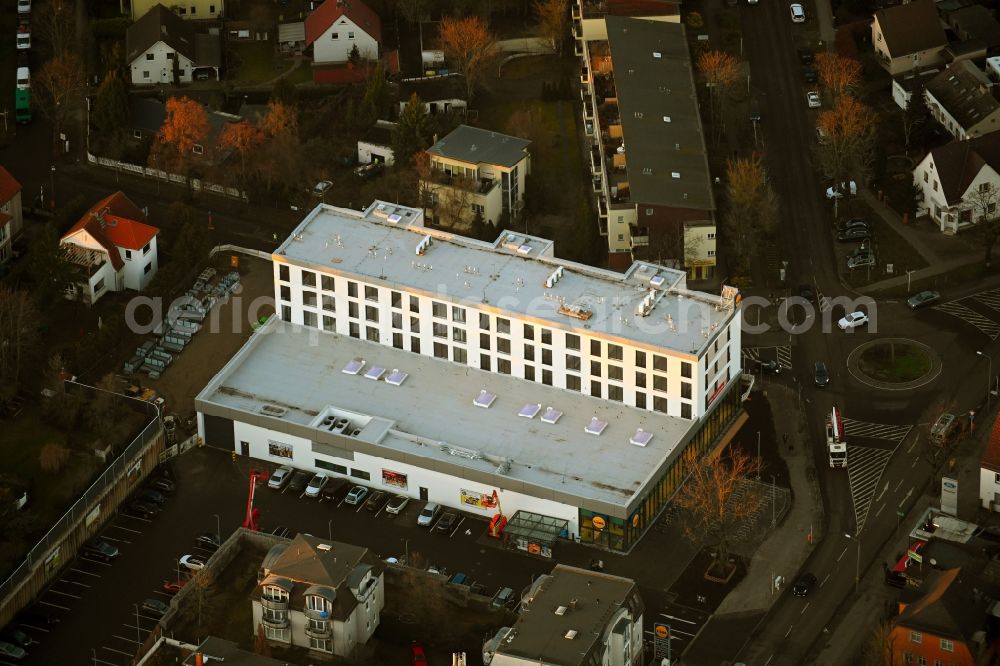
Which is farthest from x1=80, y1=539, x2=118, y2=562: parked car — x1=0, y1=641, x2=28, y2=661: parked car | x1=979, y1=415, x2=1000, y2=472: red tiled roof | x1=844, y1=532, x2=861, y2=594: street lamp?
x1=979, y1=415, x2=1000, y2=472: red tiled roof

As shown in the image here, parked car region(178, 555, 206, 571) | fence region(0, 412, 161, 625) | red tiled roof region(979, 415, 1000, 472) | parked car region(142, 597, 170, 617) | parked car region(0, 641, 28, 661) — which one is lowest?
parked car region(0, 641, 28, 661)

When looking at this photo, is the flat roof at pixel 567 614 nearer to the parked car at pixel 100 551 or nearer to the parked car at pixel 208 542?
the parked car at pixel 208 542

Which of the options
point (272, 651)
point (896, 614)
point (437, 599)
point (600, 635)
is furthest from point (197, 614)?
point (896, 614)

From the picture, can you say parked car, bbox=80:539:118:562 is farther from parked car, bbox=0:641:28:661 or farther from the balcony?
the balcony

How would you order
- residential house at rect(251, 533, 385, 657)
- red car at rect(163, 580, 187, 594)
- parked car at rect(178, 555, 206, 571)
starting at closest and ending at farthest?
residential house at rect(251, 533, 385, 657)
red car at rect(163, 580, 187, 594)
parked car at rect(178, 555, 206, 571)

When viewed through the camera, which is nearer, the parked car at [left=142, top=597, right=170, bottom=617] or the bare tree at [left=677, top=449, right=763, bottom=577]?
the parked car at [left=142, top=597, right=170, bottom=617]

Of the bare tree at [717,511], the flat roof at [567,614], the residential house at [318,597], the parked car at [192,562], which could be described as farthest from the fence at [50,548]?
the bare tree at [717,511]

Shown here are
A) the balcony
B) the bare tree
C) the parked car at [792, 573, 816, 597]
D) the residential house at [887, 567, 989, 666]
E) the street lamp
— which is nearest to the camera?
the residential house at [887, 567, 989, 666]
